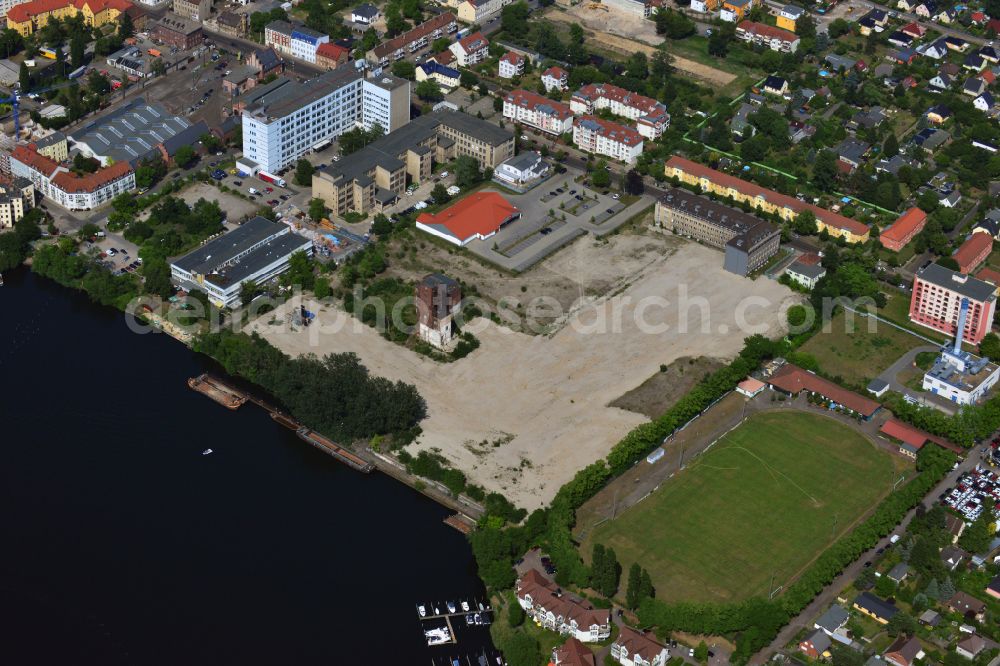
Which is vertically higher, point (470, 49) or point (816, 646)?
point (816, 646)

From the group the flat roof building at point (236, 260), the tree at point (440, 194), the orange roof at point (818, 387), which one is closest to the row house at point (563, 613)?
the orange roof at point (818, 387)

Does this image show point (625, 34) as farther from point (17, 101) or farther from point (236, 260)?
point (17, 101)

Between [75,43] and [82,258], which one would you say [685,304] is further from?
[75,43]

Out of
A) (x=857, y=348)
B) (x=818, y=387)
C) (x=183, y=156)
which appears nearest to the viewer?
(x=818, y=387)

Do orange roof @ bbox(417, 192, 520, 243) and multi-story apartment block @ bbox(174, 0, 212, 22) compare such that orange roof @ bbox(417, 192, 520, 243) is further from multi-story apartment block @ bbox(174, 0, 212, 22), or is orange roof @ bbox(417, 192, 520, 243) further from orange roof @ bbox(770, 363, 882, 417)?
multi-story apartment block @ bbox(174, 0, 212, 22)

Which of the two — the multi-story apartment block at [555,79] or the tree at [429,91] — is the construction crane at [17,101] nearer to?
the tree at [429,91]

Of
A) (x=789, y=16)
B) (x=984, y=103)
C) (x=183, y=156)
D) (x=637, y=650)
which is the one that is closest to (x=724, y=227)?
(x=984, y=103)
